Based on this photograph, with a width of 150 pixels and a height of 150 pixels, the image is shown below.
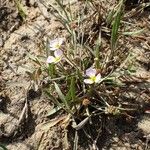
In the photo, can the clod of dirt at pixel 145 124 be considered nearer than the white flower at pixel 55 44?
Yes

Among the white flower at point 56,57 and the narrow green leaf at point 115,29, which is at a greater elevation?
the narrow green leaf at point 115,29

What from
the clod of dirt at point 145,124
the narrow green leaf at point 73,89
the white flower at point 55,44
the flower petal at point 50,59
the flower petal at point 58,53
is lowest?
the clod of dirt at point 145,124

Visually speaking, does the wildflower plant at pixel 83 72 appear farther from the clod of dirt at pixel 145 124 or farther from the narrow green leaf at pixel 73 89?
the clod of dirt at pixel 145 124

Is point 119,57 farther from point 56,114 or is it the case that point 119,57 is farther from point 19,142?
point 19,142

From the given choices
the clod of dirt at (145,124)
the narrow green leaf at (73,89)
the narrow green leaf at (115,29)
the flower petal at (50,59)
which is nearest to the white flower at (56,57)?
the flower petal at (50,59)

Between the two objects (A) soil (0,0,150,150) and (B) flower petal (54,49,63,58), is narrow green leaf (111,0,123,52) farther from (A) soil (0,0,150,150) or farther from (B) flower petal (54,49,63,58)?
(B) flower petal (54,49,63,58)

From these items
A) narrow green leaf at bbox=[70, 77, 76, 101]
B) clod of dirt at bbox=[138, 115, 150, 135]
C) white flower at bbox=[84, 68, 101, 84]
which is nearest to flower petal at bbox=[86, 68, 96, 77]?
white flower at bbox=[84, 68, 101, 84]

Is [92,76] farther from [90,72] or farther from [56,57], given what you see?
[56,57]

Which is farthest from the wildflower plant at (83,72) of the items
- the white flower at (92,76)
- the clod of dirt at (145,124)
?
the clod of dirt at (145,124)

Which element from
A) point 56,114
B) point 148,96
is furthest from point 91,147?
point 148,96
